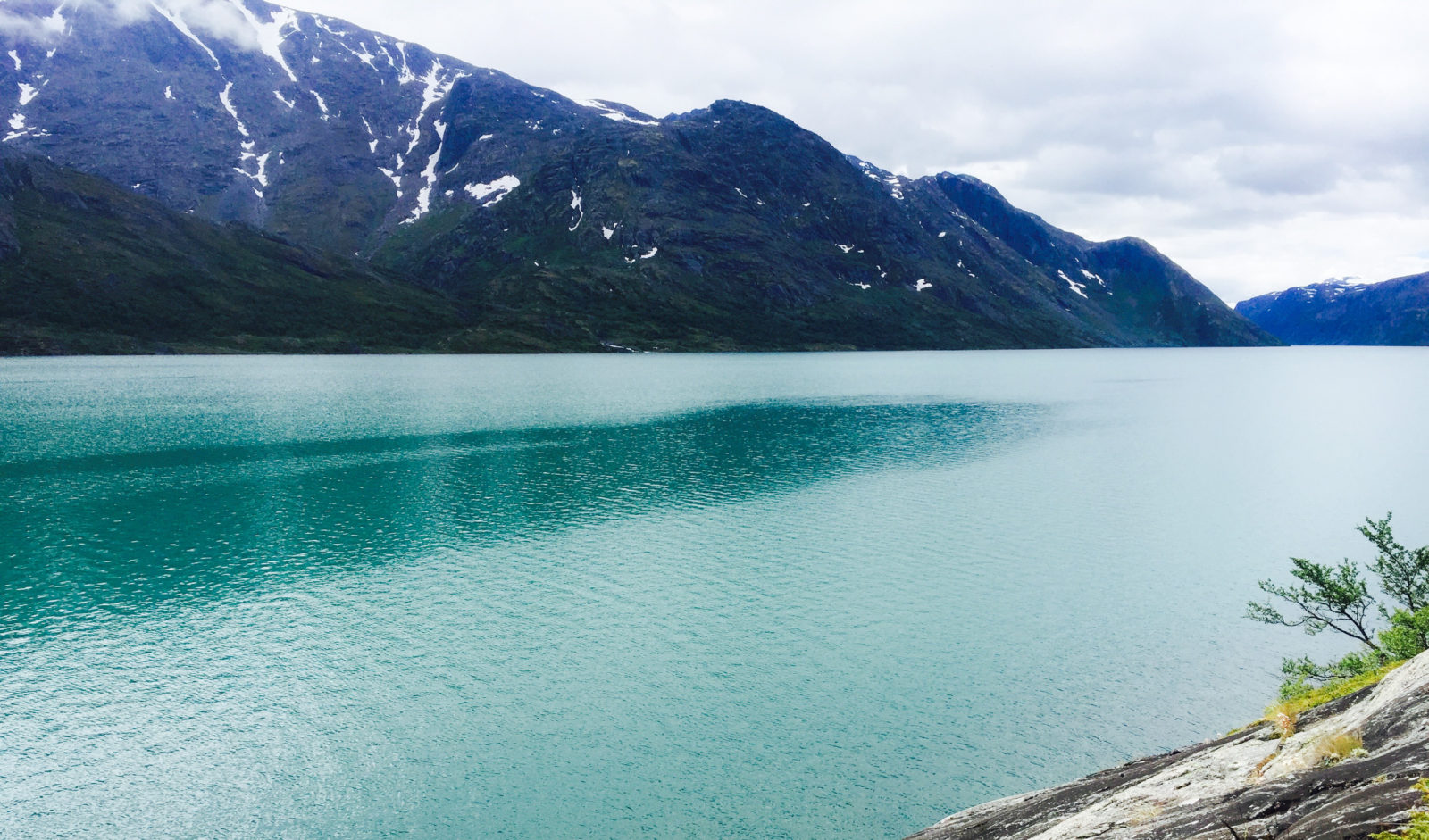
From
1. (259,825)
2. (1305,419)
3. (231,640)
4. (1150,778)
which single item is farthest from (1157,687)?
(1305,419)

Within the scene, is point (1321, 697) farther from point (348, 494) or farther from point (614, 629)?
point (348, 494)

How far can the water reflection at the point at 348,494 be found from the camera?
1978 inches

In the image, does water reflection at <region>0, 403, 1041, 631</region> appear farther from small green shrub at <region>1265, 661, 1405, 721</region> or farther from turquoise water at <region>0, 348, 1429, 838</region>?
small green shrub at <region>1265, 661, 1405, 721</region>

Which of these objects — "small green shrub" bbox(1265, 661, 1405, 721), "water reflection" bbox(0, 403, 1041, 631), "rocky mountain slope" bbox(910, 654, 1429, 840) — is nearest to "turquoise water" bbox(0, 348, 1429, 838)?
"water reflection" bbox(0, 403, 1041, 631)

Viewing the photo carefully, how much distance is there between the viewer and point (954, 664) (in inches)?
1437

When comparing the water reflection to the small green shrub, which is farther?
the water reflection

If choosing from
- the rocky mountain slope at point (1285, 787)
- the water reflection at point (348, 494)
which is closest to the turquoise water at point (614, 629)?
the water reflection at point (348, 494)

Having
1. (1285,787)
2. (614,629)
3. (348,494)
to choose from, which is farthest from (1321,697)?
(348,494)

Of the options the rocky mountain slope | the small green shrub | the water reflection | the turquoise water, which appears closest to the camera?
the rocky mountain slope

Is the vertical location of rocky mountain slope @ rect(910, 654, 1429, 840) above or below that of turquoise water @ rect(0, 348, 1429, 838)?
above

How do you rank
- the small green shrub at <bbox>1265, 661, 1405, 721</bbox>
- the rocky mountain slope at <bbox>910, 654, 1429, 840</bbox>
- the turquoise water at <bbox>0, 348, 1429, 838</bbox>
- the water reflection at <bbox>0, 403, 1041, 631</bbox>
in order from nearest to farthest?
the rocky mountain slope at <bbox>910, 654, 1429, 840</bbox> < the small green shrub at <bbox>1265, 661, 1405, 721</bbox> < the turquoise water at <bbox>0, 348, 1429, 838</bbox> < the water reflection at <bbox>0, 403, 1041, 631</bbox>

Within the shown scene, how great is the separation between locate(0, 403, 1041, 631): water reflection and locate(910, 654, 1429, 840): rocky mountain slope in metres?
47.9

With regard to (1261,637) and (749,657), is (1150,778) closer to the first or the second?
(749,657)

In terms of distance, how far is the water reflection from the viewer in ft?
165
